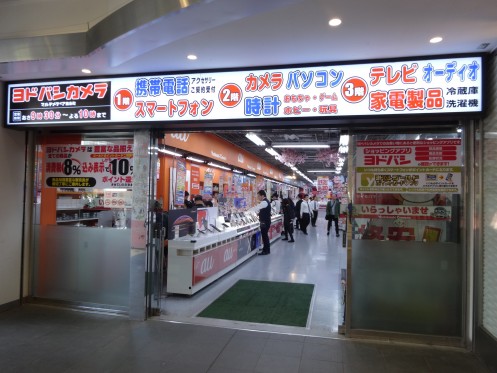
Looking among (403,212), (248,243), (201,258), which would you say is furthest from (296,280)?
(403,212)

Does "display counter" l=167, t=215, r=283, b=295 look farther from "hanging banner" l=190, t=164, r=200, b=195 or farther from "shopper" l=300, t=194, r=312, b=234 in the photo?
"shopper" l=300, t=194, r=312, b=234

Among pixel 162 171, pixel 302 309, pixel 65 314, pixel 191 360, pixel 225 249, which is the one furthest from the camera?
pixel 162 171

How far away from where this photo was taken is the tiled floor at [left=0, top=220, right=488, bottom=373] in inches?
125

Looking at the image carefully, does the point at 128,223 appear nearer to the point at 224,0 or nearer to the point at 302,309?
the point at 302,309

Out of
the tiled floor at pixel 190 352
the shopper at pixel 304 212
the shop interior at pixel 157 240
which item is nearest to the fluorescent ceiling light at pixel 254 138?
the shop interior at pixel 157 240

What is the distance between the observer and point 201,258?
556 centimetres

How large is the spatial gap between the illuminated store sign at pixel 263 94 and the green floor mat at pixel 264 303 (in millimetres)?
2600

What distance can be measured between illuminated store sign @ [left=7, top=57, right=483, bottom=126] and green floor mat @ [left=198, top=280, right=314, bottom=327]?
8.53 ft

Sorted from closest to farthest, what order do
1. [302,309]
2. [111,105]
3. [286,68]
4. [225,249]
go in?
[286,68] < [111,105] < [302,309] < [225,249]

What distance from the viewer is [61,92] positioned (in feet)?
14.2

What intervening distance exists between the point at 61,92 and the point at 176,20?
2628mm

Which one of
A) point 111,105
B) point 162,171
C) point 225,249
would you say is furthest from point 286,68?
point 162,171

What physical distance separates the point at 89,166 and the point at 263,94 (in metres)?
2.60

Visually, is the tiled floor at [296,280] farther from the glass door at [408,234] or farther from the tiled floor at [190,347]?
the glass door at [408,234]
